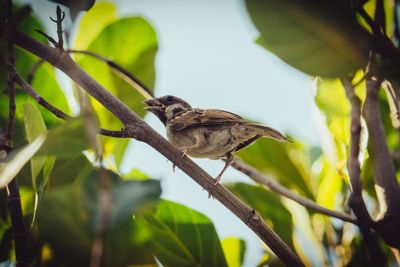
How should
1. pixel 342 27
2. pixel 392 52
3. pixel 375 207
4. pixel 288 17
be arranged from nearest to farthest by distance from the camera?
pixel 392 52 < pixel 342 27 < pixel 288 17 < pixel 375 207

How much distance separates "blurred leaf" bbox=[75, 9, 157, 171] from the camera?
264 centimetres

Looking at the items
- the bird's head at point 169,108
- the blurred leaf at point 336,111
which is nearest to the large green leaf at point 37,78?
the blurred leaf at point 336,111

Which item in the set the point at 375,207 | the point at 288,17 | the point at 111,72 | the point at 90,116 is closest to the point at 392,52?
the point at 288,17

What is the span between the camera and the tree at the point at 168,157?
1366mm

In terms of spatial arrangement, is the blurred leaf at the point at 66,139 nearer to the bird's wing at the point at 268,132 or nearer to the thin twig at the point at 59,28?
the thin twig at the point at 59,28

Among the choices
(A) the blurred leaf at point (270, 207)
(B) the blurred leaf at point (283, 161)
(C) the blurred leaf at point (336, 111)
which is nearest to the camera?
(C) the blurred leaf at point (336, 111)

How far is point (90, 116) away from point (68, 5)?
22.4 inches

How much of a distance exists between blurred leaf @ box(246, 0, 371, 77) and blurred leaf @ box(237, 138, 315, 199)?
1389 millimetres

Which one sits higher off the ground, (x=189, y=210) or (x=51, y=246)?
(x=51, y=246)

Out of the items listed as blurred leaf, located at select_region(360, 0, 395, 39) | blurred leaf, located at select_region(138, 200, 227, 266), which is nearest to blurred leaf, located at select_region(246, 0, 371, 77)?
blurred leaf, located at select_region(360, 0, 395, 39)

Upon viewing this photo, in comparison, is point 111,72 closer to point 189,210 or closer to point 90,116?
point 189,210

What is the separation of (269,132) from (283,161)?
21cm

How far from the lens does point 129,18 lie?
8.80 feet

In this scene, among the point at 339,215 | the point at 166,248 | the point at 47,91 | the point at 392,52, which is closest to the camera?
the point at 392,52
